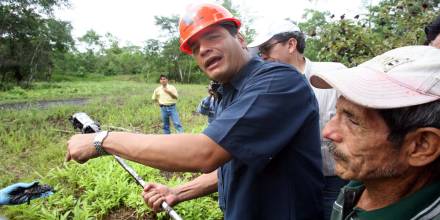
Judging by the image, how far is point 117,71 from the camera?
4834 centimetres

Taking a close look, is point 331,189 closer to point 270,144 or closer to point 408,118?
point 270,144

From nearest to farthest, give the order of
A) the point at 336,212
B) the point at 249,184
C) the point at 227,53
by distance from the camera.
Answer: the point at 336,212
the point at 249,184
the point at 227,53

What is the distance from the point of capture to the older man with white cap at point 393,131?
954mm

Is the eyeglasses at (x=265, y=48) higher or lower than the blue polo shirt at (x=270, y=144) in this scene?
higher

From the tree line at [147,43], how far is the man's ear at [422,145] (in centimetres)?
371

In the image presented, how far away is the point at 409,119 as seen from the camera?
3.19 feet

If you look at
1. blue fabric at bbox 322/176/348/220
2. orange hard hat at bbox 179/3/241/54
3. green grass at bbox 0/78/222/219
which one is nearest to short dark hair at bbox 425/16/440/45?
blue fabric at bbox 322/176/348/220

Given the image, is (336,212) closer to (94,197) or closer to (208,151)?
(208,151)

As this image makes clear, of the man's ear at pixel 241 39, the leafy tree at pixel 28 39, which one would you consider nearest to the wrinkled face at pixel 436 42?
the man's ear at pixel 241 39

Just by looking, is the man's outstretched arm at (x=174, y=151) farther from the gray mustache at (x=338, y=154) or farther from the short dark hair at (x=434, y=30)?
the short dark hair at (x=434, y=30)

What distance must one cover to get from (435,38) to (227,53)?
51.4 inches

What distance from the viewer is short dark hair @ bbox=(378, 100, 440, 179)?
94 cm

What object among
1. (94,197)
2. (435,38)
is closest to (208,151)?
(435,38)

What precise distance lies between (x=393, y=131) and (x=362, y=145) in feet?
0.32
